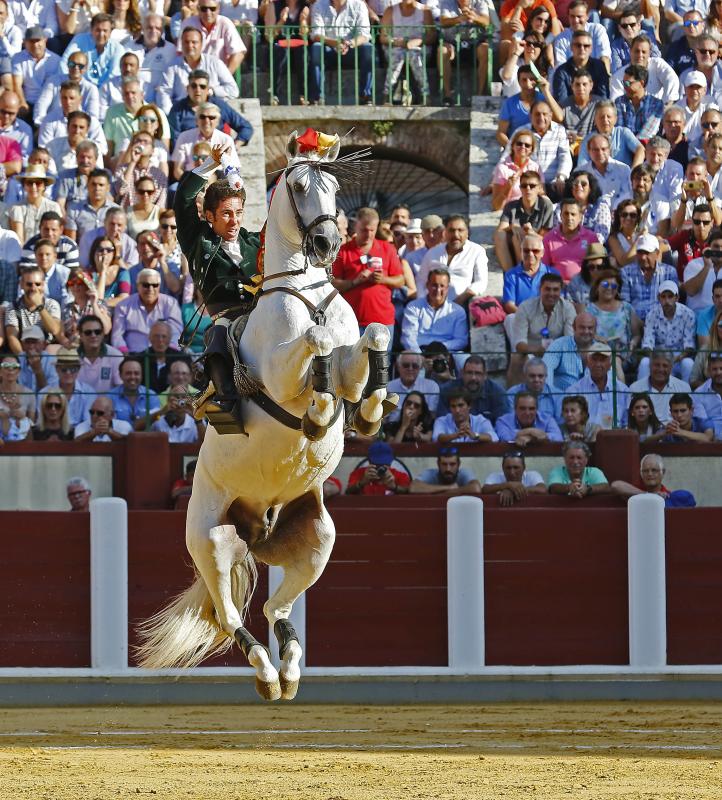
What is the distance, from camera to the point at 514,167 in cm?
1450

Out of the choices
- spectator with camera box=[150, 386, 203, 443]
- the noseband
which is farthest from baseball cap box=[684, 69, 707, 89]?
the noseband

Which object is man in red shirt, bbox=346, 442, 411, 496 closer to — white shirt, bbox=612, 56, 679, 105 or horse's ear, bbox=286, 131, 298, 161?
white shirt, bbox=612, 56, 679, 105

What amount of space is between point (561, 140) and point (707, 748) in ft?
21.2

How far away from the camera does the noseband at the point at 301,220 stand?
21.2ft

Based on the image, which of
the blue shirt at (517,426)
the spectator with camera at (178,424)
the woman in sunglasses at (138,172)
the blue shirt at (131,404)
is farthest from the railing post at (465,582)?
the woman in sunglasses at (138,172)

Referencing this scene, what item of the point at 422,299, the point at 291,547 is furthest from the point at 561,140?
the point at 291,547

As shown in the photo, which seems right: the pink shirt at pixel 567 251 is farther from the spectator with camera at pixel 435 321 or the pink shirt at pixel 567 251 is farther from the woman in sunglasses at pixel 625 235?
the spectator with camera at pixel 435 321

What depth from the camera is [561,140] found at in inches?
567

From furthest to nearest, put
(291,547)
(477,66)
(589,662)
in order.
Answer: (477,66) < (589,662) < (291,547)

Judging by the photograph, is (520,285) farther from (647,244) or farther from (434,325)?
(647,244)

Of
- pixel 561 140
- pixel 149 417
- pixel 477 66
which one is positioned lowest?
pixel 149 417

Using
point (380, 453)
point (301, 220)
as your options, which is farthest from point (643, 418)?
point (301, 220)

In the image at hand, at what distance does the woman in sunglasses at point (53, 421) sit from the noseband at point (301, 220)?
6.00 m

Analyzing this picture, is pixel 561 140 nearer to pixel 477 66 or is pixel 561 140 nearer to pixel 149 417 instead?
pixel 477 66
